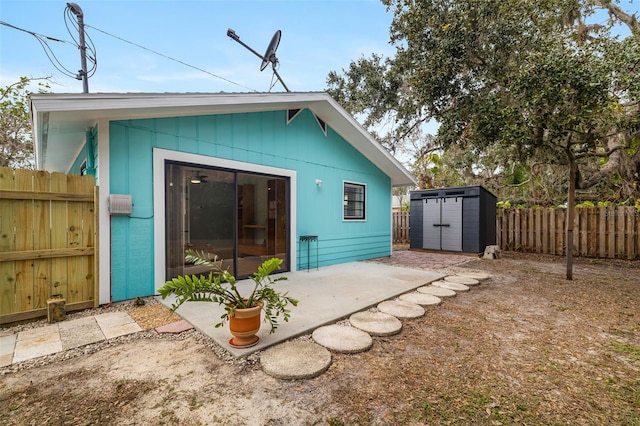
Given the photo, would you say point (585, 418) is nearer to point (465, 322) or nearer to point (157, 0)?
point (465, 322)

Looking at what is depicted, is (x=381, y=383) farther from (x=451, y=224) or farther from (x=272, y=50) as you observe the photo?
(x=451, y=224)

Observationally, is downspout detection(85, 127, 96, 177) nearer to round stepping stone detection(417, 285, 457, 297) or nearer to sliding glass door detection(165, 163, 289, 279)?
sliding glass door detection(165, 163, 289, 279)

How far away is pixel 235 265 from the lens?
187 inches

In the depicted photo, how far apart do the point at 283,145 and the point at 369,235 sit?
11.8 ft

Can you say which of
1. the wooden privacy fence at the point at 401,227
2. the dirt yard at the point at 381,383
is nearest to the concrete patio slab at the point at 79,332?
the dirt yard at the point at 381,383

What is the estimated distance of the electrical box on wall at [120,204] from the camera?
3479 millimetres

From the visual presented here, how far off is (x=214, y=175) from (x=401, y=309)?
360cm

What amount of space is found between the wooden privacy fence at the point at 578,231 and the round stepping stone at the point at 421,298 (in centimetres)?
678

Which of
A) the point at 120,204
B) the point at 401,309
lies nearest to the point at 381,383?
the point at 401,309

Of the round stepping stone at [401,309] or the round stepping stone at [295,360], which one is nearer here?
the round stepping stone at [295,360]

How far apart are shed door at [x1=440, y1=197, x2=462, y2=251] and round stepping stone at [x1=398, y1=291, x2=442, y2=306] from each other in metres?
5.10

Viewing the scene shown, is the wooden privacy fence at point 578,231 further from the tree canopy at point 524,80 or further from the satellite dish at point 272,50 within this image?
the satellite dish at point 272,50

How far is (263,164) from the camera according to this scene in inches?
203

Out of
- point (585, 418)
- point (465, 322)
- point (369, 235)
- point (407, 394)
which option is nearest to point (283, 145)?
point (369, 235)
